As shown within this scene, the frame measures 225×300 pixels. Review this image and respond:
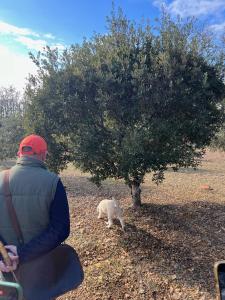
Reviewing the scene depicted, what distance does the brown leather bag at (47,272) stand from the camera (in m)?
3.03

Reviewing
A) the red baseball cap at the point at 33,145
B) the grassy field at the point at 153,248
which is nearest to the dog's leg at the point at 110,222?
the grassy field at the point at 153,248

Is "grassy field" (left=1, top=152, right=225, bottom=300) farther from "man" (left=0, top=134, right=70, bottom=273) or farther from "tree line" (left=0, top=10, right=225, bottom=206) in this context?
"man" (left=0, top=134, right=70, bottom=273)

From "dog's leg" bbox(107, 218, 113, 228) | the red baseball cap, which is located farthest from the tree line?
the red baseball cap

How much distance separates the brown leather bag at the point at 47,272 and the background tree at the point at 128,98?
2813 mm

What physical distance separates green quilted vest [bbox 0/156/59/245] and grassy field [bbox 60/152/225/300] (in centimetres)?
237

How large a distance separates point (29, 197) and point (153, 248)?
12.1ft

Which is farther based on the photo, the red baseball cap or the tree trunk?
the tree trunk

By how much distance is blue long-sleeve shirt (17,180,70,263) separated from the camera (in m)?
2.95

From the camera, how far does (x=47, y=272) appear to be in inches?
124

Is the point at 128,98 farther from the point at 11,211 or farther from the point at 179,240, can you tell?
the point at 11,211

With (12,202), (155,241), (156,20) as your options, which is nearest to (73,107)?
(156,20)

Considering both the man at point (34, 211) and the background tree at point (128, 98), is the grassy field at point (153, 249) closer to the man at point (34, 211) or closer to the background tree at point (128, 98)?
the background tree at point (128, 98)

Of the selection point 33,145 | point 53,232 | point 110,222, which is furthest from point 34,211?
point 110,222

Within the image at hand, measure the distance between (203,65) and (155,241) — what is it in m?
3.35
